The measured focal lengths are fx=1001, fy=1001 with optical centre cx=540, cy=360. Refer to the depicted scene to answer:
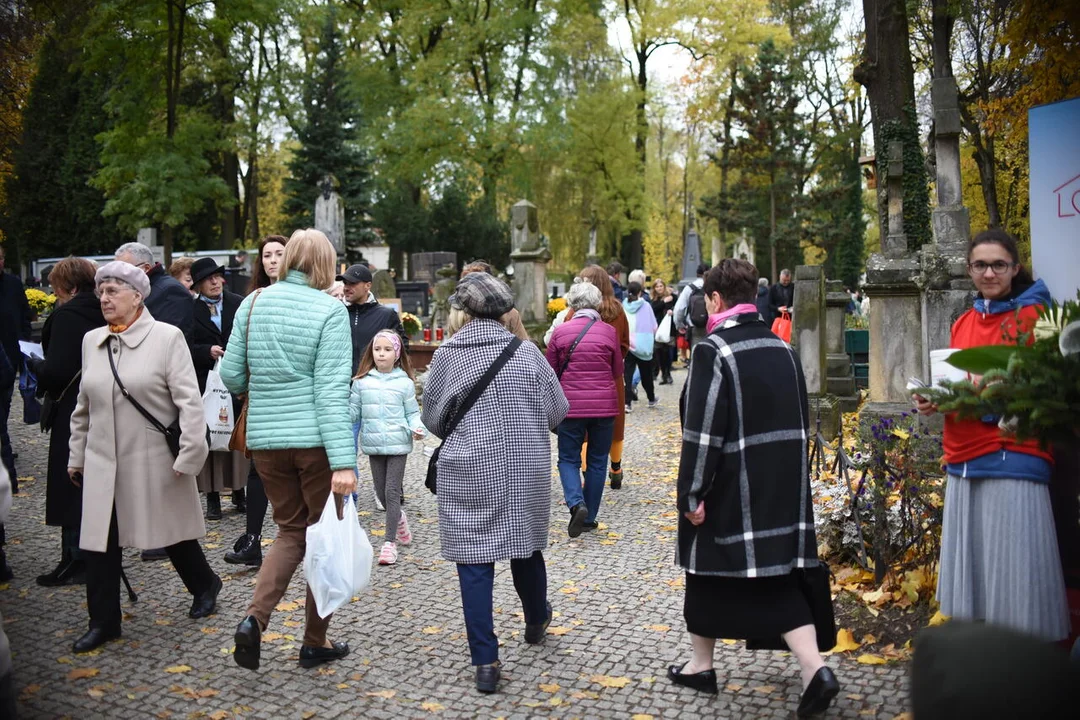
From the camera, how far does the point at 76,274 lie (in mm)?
6086

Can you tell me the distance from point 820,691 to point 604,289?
186 inches

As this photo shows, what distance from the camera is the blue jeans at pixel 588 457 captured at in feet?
24.4

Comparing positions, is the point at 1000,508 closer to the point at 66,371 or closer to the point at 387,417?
the point at 387,417

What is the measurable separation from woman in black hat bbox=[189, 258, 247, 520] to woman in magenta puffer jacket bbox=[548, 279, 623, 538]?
2.39 m

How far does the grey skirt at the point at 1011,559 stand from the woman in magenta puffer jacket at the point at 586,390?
12.3ft

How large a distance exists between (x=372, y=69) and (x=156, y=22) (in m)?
13.3

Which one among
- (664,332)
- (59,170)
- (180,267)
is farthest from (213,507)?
(59,170)

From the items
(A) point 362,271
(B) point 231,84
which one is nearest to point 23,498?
(A) point 362,271

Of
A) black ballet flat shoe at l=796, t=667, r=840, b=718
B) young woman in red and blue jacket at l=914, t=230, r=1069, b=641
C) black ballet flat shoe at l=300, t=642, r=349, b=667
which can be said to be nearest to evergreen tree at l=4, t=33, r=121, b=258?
black ballet flat shoe at l=300, t=642, r=349, b=667

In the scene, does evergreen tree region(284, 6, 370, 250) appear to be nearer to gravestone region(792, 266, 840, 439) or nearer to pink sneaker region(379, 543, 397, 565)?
gravestone region(792, 266, 840, 439)

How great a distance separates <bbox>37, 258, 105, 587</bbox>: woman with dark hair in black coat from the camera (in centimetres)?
573

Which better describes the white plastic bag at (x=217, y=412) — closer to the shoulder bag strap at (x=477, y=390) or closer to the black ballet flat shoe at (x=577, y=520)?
the black ballet flat shoe at (x=577, y=520)

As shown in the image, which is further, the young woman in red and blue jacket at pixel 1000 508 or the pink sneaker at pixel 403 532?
the pink sneaker at pixel 403 532

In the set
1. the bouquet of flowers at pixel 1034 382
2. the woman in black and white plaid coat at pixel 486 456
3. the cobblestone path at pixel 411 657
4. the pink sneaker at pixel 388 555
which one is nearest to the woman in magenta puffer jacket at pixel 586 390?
the cobblestone path at pixel 411 657
